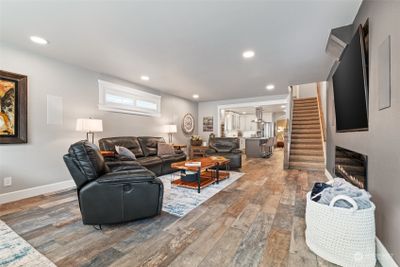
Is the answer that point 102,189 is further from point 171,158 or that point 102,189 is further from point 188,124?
point 188,124

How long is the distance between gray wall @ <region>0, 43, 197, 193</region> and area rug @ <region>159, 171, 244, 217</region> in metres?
2.03

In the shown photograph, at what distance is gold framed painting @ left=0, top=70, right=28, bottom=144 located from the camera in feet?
8.64

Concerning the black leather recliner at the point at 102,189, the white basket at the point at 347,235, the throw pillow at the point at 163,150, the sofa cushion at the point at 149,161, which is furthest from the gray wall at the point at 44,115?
the white basket at the point at 347,235

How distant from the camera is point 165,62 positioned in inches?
131

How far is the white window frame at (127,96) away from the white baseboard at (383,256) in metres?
4.59

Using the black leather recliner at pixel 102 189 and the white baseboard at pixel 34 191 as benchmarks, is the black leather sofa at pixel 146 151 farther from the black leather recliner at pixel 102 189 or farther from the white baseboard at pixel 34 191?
the black leather recliner at pixel 102 189

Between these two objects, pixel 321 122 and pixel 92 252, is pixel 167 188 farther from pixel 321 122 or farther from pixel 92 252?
pixel 321 122

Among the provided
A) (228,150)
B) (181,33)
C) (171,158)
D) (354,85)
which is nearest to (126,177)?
(181,33)

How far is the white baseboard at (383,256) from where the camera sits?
1.30m

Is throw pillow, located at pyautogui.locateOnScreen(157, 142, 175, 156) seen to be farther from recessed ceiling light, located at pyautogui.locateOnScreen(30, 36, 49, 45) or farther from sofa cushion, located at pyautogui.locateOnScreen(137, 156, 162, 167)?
recessed ceiling light, located at pyautogui.locateOnScreen(30, 36, 49, 45)

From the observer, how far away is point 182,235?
1783mm

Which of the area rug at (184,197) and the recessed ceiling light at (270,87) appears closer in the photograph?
the area rug at (184,197)

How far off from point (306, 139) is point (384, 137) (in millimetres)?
4850

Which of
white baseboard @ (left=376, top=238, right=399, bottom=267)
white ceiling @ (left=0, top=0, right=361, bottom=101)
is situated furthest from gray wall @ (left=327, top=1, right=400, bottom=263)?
white ceiling @ (left=0, top=0, right=361, bottom=101)
